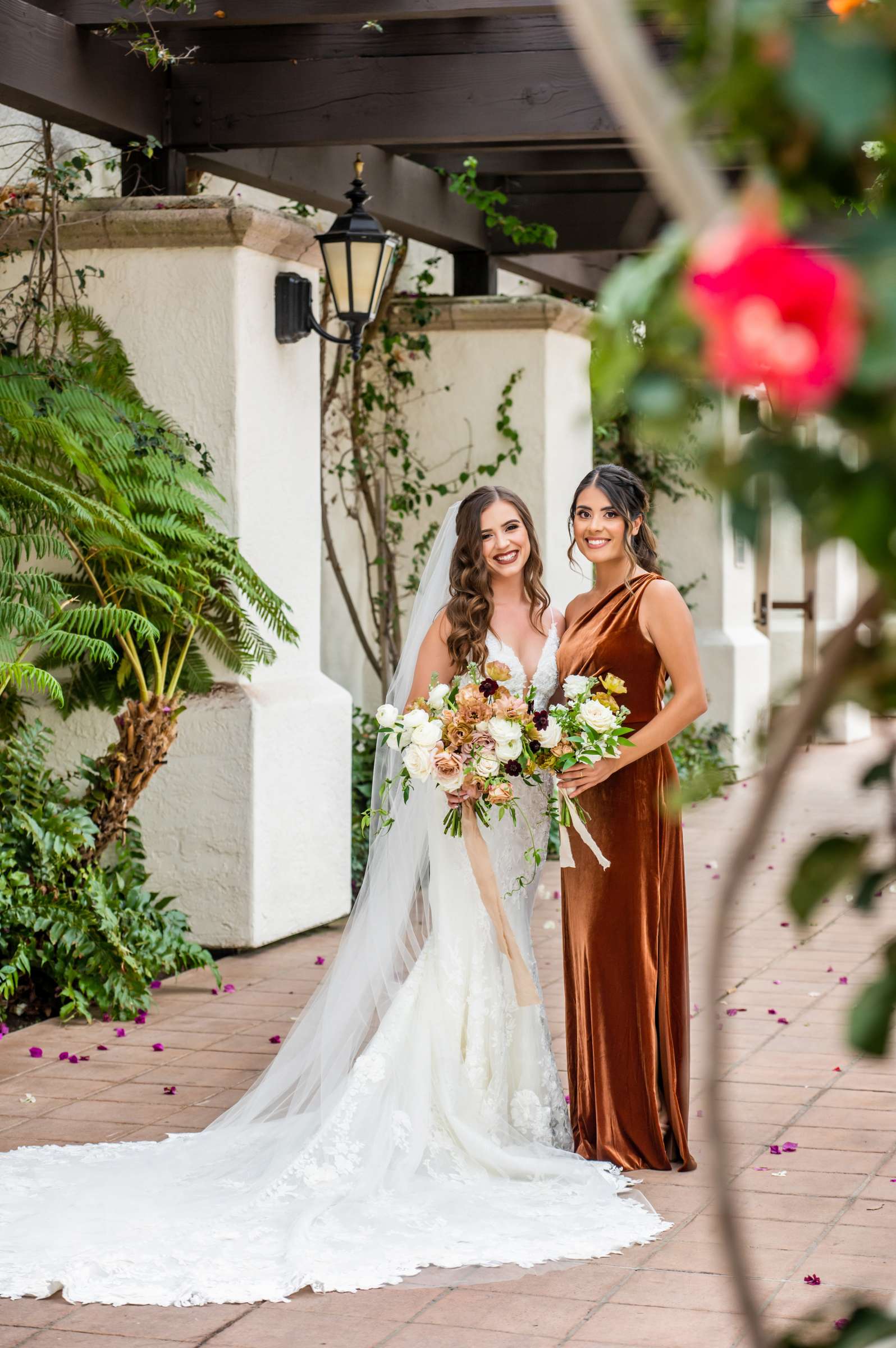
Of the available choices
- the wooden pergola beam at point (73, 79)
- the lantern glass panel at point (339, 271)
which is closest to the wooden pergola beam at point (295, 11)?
the wooden pergola beam at point (73, 79)

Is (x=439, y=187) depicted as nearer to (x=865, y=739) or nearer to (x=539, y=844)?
(x=539, y=844)

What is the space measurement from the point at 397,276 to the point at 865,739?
328 inches

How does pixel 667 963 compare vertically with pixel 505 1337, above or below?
above

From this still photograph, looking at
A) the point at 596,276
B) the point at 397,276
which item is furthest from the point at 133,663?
the point at 596,276

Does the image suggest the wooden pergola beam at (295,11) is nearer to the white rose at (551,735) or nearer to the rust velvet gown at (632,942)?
the rust velvet gown at (632,942)

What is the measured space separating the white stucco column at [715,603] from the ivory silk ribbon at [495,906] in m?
8.21

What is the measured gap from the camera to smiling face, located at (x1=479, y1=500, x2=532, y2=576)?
15.0 ft

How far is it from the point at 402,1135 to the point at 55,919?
6.56 ft

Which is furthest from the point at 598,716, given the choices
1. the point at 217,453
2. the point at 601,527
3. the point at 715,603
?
the point at 715,603

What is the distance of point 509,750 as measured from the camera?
4223mm

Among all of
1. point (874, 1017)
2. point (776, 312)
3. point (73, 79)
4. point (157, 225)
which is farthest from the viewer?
point (157, 225)

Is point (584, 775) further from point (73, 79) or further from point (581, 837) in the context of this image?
point (73, 79)

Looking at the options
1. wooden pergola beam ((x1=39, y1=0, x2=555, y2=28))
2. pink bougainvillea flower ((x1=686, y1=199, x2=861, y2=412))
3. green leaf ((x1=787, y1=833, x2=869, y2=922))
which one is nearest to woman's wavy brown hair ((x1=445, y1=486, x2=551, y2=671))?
wooden pergola beam ((x1=39, y1=0, x2=555, y2=28))

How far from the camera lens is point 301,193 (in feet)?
25.5
